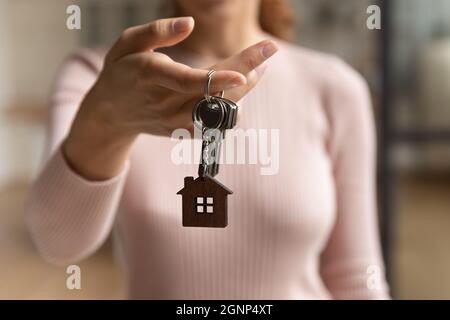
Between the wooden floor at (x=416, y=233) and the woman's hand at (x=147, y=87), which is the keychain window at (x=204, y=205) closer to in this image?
the woman's hand at (x=147, y=87)

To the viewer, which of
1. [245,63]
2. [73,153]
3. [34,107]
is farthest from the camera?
[34,107]

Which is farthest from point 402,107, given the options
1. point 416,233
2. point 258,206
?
point 258,206

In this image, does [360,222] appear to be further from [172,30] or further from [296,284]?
[172,30]

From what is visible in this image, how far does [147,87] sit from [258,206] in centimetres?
19

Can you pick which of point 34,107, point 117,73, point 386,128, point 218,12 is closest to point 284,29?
point 218,12

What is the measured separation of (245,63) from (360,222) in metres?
0.30

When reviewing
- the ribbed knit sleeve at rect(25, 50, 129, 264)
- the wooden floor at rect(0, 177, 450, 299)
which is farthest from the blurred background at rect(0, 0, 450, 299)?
the ribbed knit sleeve at rect(25, 50, 129, 264)

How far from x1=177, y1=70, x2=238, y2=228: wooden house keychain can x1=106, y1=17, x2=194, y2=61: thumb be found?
0.02 metres

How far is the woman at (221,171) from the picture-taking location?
31cm

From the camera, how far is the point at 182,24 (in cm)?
28

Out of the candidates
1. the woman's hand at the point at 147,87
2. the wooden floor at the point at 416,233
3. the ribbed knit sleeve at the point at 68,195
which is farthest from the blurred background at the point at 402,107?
the woman's hand at the point at 147,87

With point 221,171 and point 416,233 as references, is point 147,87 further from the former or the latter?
point 416,233

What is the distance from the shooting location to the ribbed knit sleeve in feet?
1.30
